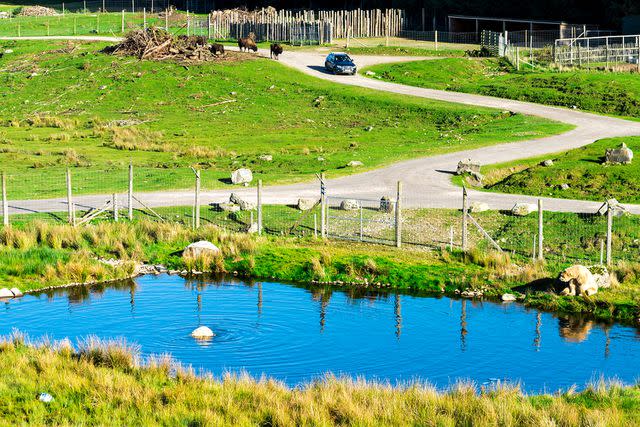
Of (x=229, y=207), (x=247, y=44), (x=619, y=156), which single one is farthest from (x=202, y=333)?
(x=247, y=44)

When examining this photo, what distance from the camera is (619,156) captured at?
5353 cm

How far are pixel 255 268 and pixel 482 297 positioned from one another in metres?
8.37

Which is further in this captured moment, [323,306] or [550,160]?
[550,160]

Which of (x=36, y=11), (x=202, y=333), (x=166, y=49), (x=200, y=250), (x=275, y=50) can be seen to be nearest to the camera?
(x=202, y=333)

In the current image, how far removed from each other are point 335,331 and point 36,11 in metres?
105

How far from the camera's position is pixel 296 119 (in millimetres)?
74375

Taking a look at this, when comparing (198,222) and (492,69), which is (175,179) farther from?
(492,69)

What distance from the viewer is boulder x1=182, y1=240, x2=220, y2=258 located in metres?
40.0

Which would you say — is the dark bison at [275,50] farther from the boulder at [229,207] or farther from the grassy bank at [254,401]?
the grassy bank at [254,401]

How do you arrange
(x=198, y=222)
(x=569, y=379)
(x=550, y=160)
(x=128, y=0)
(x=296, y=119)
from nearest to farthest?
(x=569, y=379), (x=198, y=222), (x=550, y=160), (x=296, y=119), (x=128, y=0)

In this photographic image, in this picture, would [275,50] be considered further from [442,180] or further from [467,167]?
[442,180]

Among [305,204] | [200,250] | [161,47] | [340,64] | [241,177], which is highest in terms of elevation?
[161,47]

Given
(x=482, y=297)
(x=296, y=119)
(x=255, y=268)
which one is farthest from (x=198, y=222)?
(x=296, y=119)

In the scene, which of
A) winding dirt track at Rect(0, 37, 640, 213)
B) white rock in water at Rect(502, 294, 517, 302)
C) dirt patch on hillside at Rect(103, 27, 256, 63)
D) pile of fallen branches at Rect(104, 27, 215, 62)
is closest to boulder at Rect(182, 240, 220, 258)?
winding dirt track at Rect(0, 37, 640, 213)
